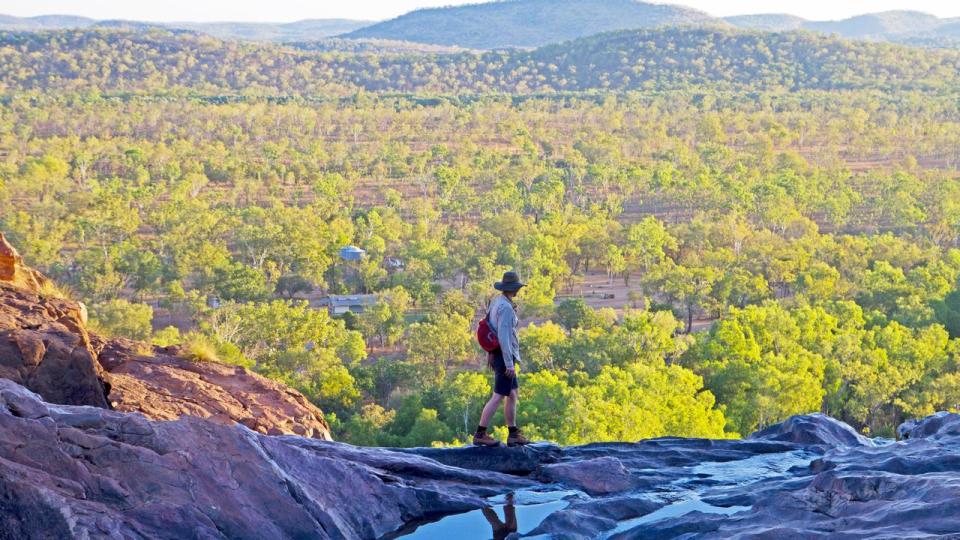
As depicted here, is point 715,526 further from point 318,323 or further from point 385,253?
point 385,253

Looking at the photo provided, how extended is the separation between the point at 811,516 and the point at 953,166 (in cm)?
8625

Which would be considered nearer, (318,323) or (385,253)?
(318,323)

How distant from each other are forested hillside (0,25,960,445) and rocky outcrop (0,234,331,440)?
101cm

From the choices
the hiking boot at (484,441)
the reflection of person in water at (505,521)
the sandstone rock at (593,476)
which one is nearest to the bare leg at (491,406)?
the hiking boot at (484,441)

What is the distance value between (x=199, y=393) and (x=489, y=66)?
172745mm

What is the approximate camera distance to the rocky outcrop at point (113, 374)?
9.79 meters

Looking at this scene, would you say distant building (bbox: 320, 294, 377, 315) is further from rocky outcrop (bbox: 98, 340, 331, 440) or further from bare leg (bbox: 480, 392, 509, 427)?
bare leg (bbox: 480, 392, 509, 427)

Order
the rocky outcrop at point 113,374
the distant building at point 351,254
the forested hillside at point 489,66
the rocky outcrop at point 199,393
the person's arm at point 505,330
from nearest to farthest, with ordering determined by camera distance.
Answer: the person's arm at point 505,330 < the rocky outcrop at point 113,374 < the rocky outcrop at point 199,393 < the distant building at point 351,254 < the forested hillside at point 489,66

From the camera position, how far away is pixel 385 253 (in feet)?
187

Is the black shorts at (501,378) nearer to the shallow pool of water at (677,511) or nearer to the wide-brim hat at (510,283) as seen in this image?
the wide-brim hat at (510,283)

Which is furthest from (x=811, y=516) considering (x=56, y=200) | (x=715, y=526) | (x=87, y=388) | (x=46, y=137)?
(x=46, y=137)

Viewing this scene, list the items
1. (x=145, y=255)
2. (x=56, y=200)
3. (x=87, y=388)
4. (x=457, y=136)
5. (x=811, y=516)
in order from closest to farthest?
(x=811, y=516)
(x=87, y=388)
(x=145, y=255)
(x=56, y=200)
(x=457, y=136)

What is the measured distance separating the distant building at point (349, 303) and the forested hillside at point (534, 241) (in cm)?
50

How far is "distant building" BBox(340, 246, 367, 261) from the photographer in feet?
171
